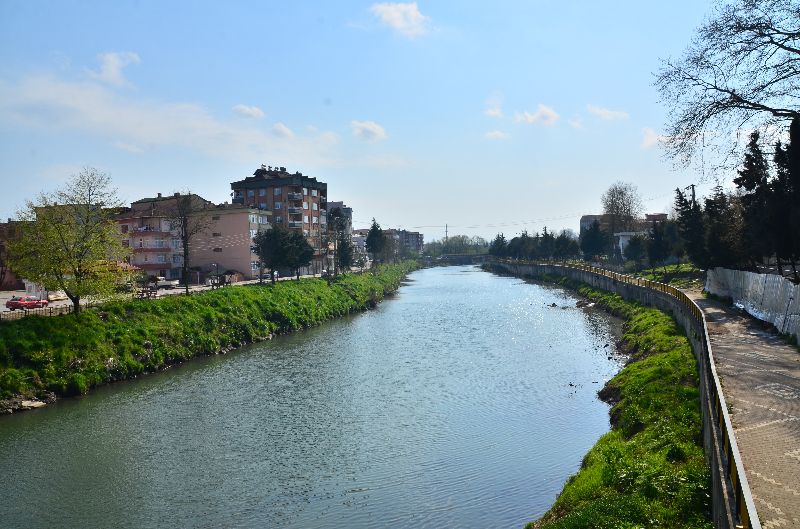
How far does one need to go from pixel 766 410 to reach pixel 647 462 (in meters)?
3.09

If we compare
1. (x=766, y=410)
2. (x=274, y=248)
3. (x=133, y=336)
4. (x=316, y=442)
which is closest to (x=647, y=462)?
(x=766, y=410)

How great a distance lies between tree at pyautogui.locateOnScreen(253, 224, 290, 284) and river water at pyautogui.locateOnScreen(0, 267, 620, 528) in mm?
25646

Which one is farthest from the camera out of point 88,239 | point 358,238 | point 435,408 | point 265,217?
point 358,238

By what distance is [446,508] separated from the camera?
14.9 meters

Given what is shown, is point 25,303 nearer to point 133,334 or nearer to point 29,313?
point 29,313

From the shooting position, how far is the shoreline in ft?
86.6

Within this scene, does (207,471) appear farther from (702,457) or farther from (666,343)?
(666,343)

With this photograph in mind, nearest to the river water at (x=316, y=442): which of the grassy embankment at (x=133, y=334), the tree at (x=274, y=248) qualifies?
the grassy embankment at (x=133, y=334)

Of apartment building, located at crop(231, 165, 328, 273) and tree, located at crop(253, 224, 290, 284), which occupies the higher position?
apartment building, located at crop(231, 165, 328, 273)

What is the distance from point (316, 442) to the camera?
20172mm

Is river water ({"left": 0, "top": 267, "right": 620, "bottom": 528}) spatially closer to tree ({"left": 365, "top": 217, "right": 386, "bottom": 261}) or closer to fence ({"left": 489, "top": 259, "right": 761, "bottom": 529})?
fence ({"left": 489, "top": 259, "right": 761, "bottom": 529})

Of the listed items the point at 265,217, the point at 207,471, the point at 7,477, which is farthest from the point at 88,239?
the point at 265,217

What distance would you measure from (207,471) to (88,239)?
20749 mm

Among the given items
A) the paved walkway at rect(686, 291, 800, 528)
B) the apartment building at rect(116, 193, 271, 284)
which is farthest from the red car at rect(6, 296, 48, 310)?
the paved walkway at rect(686, 291, 800, 528)
